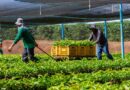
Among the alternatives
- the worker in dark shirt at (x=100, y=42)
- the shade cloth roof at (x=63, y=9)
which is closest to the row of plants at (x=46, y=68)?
the worker in dark shirt at (x=100, y=42)

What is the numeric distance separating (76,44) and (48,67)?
21.4 feet

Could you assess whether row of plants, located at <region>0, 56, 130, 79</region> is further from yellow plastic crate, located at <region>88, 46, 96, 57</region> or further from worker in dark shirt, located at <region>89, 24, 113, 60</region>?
yellow plastic crate, located at <region>88, 46, 96, 57</region>

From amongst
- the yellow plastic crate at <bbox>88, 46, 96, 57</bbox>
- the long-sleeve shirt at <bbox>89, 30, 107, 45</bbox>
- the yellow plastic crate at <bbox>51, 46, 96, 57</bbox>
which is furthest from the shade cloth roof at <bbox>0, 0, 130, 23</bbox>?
the long-sleeve shirt at <bbox>89, 30, 107, 45</bbox>

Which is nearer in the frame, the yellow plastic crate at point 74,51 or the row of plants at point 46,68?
the row of plants at point 46,68

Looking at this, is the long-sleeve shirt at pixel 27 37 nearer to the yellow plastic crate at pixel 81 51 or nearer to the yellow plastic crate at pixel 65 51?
the yellow plastic crate at pixel 65 51

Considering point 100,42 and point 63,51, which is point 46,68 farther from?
point 63,51

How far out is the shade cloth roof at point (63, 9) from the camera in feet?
64.3

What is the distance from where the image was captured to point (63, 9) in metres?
21.7

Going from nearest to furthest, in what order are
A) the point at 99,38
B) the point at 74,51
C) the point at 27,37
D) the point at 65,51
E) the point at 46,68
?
the point at 46,68 → the point at 27,37 → the point at 99,38 → the point at 65,51 → the point at 74,51

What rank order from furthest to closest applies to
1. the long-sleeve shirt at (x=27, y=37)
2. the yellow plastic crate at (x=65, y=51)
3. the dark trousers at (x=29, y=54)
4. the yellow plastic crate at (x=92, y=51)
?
the yellow plastic crate at (x=92, y=51) < the yellow plastic crate at (x=65, y=51) < the dark trousers at (x=29, y=54) < the long-sleeve shirt at (x=27, y=37)

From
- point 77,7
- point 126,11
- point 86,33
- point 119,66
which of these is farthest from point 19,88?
point 86,33

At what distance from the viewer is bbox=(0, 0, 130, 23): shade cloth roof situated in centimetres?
1961

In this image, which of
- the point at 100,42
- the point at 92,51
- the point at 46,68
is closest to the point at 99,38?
the point at 100,42

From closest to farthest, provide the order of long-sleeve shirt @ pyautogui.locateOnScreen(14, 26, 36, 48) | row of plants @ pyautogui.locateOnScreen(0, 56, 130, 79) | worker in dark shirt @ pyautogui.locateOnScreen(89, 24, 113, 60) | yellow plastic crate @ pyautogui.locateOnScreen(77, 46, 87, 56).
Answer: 1. row of plants @ pyautogui.locateOnScreen(0, 56, 130, 79)
2. long-sleeve shirt @ pyautogui.locateOnScreen(14, 26, 36, 48)
3. worker in dark shirt @ pyautogui.locateOnScreen(89, 24, 113, 60)
4. yellow plastic crate @ pyautogui.locateOnScreen(77, 46, 87, 56)
